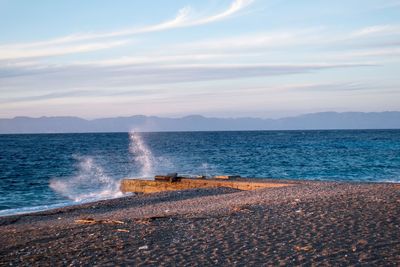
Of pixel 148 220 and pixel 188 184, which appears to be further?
pixel 188 184

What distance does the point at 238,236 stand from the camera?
1186 centimetres

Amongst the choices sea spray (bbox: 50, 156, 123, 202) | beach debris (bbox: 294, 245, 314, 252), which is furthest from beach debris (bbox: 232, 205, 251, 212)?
sea spray (bbox: 50, 156, 123, 202)

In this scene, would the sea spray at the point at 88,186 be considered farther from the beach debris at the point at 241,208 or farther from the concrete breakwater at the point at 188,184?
the beach debris at the point at 241,208

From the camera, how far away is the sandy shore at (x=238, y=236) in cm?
1010

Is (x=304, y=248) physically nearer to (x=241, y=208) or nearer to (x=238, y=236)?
(x=238, y=236)

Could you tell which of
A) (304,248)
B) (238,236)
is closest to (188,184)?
(238,236)

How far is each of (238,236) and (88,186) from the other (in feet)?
88.2

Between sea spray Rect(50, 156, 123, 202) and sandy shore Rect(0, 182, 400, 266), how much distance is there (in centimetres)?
1394

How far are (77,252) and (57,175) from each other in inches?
1395

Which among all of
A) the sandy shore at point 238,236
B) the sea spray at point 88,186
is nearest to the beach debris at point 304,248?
the sandy shore at point 238,236

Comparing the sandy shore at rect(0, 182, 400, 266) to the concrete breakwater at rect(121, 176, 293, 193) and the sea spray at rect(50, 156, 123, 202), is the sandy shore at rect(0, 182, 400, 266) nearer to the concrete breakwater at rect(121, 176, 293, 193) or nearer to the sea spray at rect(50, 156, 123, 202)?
the concrete breakwater at rect(121, 176, 293, 193)

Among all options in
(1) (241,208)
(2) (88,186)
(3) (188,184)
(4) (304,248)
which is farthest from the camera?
(2) (88,186)

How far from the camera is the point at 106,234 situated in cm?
1294

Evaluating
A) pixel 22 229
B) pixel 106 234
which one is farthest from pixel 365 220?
pixel 22 229
